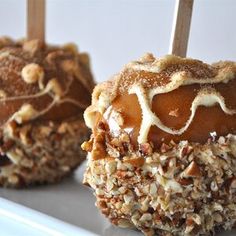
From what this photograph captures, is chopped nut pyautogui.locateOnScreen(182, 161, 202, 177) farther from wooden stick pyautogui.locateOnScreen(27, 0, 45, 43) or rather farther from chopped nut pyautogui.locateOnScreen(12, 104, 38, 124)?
wooden stick pyautogui.locateOnScreen(27, 0, 45, 43)

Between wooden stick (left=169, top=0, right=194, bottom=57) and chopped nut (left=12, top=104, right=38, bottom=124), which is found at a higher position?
wooden stick (left=169, top=0, right=194, bottom=57)

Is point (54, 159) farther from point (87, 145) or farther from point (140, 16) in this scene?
point (140, 16)

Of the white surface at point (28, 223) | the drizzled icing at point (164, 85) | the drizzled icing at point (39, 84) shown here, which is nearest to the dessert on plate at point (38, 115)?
the drizzled icing at point (39, 84)

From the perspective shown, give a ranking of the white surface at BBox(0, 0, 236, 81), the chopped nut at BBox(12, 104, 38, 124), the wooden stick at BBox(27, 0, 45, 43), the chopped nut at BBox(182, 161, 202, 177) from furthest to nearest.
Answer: the white surface at BBox(0, 0, 236, 81) < the wooden stick at BBox(27, 0, 45, 43) < the chopped nut at BBox(12, 104, 38, 124) < the chopped nut at BBox(182, 161, 202, 177)

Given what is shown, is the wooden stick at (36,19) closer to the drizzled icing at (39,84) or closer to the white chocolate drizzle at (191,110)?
the drizzled icing at (39,84)

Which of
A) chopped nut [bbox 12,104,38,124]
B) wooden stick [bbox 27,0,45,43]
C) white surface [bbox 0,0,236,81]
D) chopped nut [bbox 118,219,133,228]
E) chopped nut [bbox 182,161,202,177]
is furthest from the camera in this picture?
white surface [bbox 0,0,236,81]

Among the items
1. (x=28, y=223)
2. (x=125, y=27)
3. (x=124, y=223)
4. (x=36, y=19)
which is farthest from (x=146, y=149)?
(x=125, y=27)

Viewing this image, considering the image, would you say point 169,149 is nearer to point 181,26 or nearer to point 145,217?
point 145,217

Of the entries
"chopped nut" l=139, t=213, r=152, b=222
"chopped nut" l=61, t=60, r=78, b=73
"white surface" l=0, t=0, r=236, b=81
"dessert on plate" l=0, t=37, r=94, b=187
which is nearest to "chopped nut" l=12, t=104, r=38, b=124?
"dessert on plate" l=0, t=37, r=94, b=187

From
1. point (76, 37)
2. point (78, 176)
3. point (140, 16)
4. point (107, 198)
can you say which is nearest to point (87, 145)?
point (107, 198)
